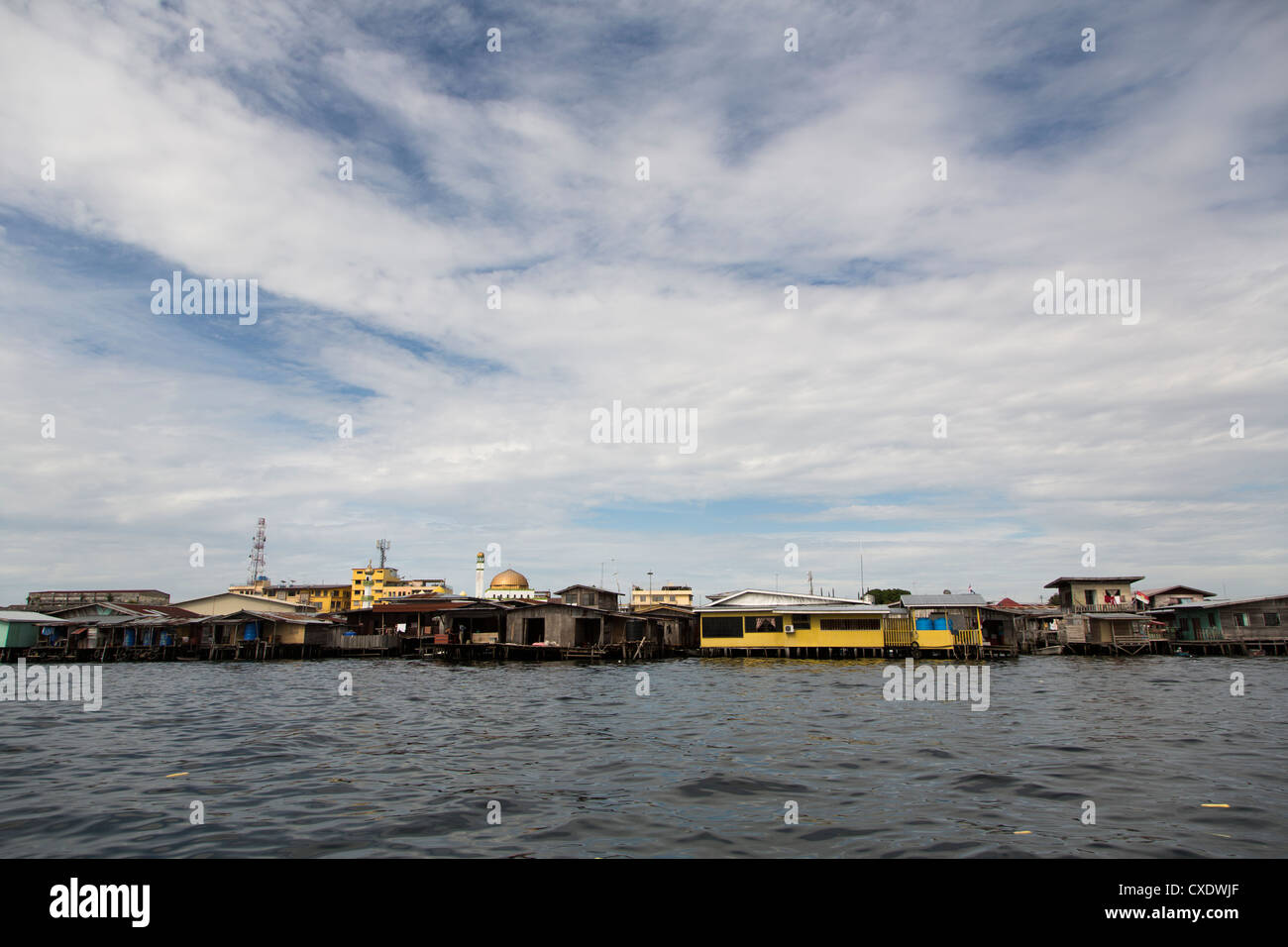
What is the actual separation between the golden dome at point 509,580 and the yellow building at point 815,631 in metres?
50.9

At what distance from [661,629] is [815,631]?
18.1 meters

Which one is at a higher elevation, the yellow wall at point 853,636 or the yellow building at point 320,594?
the yellow wall at point 853,636

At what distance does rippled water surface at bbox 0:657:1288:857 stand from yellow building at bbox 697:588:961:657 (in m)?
22.7

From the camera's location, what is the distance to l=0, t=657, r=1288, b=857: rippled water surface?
9336 mm

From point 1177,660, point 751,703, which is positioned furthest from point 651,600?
point 751,703

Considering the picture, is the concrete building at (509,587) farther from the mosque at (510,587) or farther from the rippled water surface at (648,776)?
the rippled water surface at (648,776)

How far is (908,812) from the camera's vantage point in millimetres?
10539

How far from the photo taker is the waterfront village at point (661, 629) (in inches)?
1988

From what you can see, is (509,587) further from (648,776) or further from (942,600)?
(648,776)

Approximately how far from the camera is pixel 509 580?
99875mm

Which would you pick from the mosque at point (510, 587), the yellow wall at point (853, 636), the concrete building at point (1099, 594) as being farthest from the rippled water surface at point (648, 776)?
the mosque at point (510, 587)

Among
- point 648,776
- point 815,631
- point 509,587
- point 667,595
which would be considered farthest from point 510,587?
point 648,776
